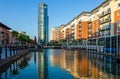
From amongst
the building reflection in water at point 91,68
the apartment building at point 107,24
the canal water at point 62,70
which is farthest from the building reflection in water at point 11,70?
the apartment building at point 107,24

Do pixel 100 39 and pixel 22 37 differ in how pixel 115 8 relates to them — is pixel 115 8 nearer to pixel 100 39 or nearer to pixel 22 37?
pixel 100 39

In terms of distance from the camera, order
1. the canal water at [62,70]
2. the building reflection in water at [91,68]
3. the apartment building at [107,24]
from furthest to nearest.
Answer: the apartment building at [107,24] → the building reflection in water at [91,68] → the canal water at [62,70]

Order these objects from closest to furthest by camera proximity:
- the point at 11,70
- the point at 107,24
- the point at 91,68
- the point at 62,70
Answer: the point at 11,70, the point at 62,70, the point at 91,68, the point at 107,24

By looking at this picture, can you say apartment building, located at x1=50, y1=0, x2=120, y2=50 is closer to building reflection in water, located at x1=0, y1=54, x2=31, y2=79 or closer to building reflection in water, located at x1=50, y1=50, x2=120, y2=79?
building reflection in water, located at x1=50, y1=50, x2=120, y2=79

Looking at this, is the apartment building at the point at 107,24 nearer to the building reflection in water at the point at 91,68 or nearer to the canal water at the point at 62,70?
the building reflection in water at the point at 91,68

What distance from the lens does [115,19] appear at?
77812 millimetres

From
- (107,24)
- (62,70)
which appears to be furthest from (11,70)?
(107,24)

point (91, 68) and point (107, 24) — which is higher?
point (107, 24)

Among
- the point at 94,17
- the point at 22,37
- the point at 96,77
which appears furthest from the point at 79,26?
the point at 96,77

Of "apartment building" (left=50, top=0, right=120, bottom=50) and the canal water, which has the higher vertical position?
"apartment building" (left=50, top=0, right=120, bottom=50)

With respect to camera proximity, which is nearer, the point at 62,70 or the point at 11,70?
the point at 11,70

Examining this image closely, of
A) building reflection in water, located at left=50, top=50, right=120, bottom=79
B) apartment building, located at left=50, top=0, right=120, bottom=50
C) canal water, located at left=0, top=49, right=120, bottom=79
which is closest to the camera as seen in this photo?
canal water, located at left=0, top=49, right=120, bottom=79

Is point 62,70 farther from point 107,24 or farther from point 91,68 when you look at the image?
point 107,24

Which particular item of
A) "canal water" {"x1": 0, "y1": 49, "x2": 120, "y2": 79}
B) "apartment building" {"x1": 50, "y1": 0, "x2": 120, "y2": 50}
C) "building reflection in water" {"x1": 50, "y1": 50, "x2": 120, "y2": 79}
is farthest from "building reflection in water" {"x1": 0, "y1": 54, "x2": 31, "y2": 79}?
"apartment building" {"x1": 50, "y1": 0, "x2": 120, "y2": 50}
